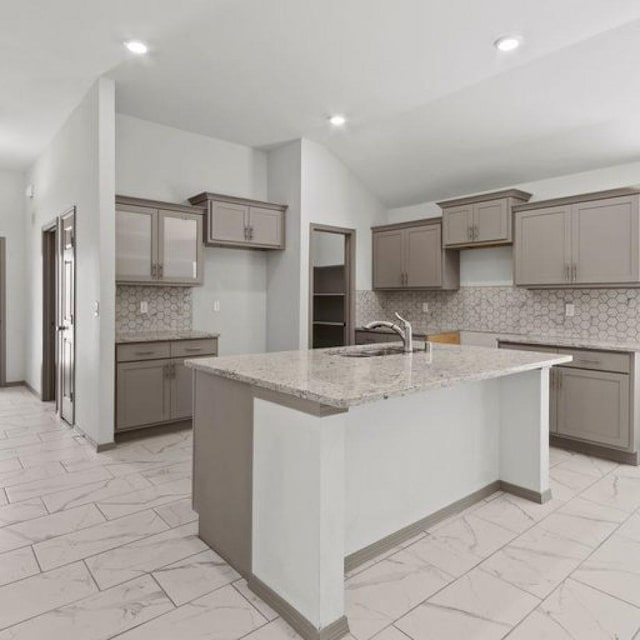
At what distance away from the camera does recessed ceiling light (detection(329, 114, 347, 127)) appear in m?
4.70

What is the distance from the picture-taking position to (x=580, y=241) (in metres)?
4.22

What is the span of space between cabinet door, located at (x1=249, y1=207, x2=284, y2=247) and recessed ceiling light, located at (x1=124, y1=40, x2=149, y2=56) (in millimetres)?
1884

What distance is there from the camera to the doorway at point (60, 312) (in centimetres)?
462

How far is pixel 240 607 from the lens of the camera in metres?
1.97

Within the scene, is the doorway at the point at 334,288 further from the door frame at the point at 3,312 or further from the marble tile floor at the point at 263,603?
the door frame at the point at 3,312

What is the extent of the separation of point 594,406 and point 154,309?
408 centimetres

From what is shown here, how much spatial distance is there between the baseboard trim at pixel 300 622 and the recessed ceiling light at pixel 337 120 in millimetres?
4092

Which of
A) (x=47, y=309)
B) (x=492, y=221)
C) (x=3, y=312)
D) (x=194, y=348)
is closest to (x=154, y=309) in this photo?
(x=194, y=348)

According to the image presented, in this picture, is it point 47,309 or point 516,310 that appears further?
point 47,309

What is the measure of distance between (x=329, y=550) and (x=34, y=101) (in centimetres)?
462

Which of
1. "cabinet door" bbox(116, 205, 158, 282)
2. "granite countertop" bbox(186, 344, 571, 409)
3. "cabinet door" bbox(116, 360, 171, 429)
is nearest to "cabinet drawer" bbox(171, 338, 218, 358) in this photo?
"cabinet door" bbox(116, 360, 171, 429)

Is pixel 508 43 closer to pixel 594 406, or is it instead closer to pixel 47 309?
pixel 594 406

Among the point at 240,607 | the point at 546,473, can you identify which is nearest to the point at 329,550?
the point at 240,607

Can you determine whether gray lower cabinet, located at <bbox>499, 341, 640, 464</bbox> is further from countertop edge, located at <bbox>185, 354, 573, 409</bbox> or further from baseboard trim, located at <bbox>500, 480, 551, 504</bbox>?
countertop edge, located at <bbox>185, 354, 573, 409</bbox>
